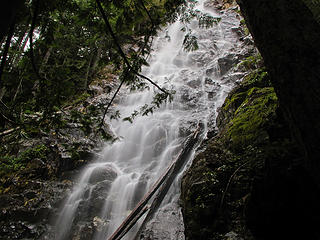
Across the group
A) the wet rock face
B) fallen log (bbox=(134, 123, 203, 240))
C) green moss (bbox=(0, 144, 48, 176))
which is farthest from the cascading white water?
the wet rock face

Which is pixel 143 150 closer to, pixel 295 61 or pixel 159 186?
pixel 159 186

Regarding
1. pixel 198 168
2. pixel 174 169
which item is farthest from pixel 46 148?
pixel 198 168

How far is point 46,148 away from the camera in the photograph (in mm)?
8203

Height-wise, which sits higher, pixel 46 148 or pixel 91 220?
pixel 46 148

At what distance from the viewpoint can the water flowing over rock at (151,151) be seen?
19.3 ft

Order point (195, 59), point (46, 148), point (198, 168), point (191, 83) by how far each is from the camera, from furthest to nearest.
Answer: point (195, 59) → point (191, 83) → point (46, 148) → point (198, 168)

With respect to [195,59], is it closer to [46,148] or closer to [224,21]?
[224,21]

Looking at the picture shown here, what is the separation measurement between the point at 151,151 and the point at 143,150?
49 cm

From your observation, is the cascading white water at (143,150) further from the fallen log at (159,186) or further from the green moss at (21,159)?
the green moss at (21,159)

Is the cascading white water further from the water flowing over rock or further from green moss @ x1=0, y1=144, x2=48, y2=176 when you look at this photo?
green moss @ x1=0, y1=144, x2=48, y2=176

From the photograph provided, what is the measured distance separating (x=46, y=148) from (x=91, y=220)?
3793mm

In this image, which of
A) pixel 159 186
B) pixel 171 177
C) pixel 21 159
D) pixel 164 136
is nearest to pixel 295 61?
pixel 159 186

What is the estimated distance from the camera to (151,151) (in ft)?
30.4

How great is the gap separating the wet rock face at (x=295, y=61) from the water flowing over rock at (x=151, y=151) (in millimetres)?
3659
